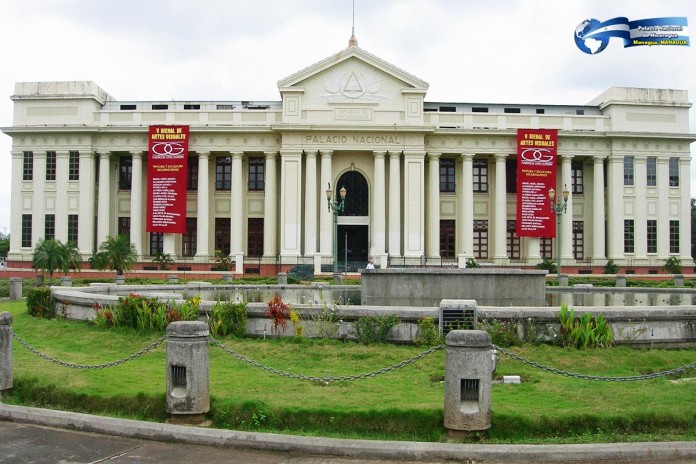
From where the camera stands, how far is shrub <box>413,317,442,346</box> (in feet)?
37.4

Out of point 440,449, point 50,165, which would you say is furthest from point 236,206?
point 440,449

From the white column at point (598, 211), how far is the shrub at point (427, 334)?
4208 centimetres

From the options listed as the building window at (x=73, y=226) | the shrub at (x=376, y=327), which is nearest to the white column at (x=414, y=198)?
the building window at (x=73, y=226)

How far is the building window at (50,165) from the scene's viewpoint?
5019cm

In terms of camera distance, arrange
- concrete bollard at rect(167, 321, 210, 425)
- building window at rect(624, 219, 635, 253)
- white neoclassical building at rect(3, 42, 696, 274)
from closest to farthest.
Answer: concrete bollard at rect(167, 321, 210, 425) → white neoclassical building at rect(3, 42, 696, 274) → building window at rect(624, 219, 635, 253)

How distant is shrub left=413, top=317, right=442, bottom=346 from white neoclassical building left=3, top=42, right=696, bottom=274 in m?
36.0

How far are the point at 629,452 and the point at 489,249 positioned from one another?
45.5m

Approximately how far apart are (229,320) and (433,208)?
127ft

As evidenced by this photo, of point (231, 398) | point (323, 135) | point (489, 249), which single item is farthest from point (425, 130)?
point (231, 398)

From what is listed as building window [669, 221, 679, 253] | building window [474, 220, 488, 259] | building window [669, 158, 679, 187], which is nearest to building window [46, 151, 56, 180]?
building window [474, 220, 488, 259]

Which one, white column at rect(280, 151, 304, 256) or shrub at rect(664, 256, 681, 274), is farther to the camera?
shrub at rect(664, 256, 681, 274)

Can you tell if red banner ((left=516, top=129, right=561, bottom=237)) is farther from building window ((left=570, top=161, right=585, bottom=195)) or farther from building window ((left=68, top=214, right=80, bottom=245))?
building window ((left=68, top=214, right=80, bottom=245))

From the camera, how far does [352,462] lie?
675 cm

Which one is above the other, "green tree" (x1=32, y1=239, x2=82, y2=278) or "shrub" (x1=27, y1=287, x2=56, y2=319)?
"green tree" (x1=32, y1=239, x2=82, y2=278)
